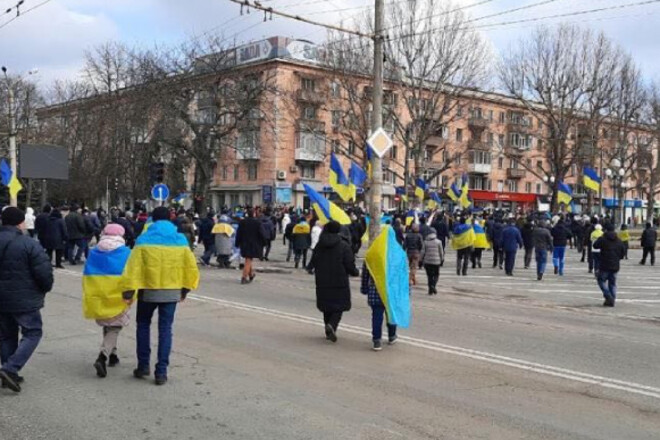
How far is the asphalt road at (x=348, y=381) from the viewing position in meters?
5.36

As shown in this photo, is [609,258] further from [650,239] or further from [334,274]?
[650,239]

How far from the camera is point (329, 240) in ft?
29.9

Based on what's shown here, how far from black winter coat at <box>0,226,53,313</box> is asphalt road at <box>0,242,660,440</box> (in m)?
0.80

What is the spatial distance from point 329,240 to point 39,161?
30.7 metres

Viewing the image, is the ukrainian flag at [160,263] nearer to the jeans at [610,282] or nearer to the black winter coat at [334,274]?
the black winter coat at [334,274]

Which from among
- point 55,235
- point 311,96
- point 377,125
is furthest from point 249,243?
point 311,96

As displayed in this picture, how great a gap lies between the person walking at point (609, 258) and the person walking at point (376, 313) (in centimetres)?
691

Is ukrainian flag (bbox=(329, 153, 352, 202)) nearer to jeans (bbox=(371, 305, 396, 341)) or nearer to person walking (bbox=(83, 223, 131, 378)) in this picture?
jeans (bbox=(371, 305, 396, 341))

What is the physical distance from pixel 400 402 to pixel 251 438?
1.61m

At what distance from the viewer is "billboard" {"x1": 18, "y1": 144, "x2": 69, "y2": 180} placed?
35469 millimetres

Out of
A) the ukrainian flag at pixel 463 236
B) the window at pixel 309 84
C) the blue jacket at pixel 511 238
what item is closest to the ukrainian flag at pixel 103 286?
the ukrainian flag at pixel 463 236

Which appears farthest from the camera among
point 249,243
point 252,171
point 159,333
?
point 252,171

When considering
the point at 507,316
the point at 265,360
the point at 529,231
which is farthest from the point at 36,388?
the point at 529,231

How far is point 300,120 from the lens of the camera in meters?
42.4
